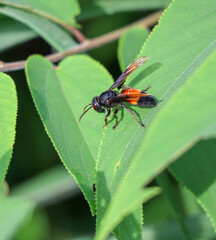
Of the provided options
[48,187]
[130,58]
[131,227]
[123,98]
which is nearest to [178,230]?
[48,187]

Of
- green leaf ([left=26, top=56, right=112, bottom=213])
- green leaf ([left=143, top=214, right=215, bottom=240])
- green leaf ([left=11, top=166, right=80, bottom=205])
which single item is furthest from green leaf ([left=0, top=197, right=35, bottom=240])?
green leaf ([left=11, top=166, right=80, bottom=205])

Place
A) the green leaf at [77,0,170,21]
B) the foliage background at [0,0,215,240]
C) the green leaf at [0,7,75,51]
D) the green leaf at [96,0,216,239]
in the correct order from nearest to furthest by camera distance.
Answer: the green leaf at [96,0,216,239] → the green leaf at [0,7,75,51] → the green leaf at [77,0,170,21] → the foliage background at [0,0,215,240]

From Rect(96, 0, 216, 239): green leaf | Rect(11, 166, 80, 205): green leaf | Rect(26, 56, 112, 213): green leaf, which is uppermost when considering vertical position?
Rect(96, 0, 216, 239): green leaf

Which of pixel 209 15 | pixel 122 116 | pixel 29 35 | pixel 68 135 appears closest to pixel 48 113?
pixel 68 135

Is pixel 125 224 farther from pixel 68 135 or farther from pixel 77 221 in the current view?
pixel 77 221

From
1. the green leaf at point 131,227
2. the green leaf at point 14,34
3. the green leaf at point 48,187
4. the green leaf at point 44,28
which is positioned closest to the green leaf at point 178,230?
the green leaf at point 48,187

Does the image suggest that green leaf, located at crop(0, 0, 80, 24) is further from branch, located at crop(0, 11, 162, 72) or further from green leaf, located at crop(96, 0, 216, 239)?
green leaf, located at crop(96, 0, 216, 239)
